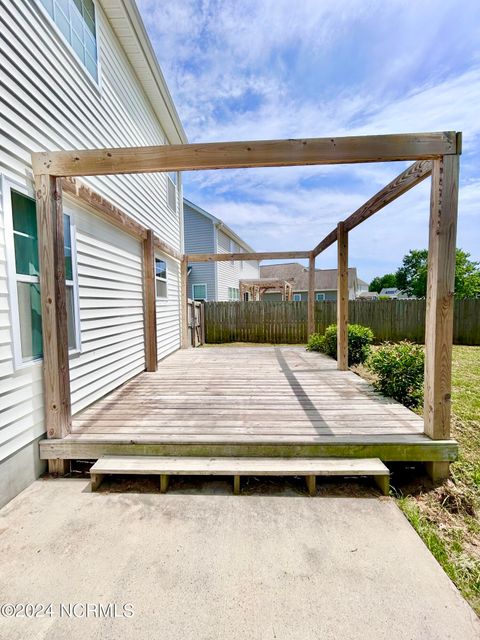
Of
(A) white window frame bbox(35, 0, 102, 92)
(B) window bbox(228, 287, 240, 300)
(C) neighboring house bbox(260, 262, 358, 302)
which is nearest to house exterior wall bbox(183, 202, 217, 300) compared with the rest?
(B) window bbox(228, 287, 240, 300)

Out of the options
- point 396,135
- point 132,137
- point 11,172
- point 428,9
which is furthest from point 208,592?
point 428,9

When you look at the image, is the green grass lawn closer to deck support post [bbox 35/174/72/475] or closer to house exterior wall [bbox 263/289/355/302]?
deck support post [bbox 35/174/72/475]

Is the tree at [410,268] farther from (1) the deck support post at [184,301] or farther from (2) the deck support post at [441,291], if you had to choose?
(2) the deck support post at [441,291]

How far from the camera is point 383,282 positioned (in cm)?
5781

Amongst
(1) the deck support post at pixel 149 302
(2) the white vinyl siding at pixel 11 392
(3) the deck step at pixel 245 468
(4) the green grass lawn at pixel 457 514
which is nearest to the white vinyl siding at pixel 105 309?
(1) the deck support post at pixel 149 302

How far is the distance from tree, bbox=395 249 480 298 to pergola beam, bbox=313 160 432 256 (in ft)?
53.7

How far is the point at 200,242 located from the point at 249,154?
12.2m

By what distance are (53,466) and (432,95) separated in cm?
706

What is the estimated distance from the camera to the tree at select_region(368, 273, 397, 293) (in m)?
55.0

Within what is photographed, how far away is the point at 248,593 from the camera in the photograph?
1473 millimetres

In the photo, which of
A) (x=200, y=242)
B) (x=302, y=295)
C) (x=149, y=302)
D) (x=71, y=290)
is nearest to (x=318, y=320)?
(x=200, y=242)

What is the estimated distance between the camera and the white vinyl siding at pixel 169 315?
6.51 m

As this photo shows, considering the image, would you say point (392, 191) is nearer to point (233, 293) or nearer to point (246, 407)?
point (246, 407)

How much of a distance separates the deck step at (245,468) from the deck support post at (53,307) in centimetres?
59
